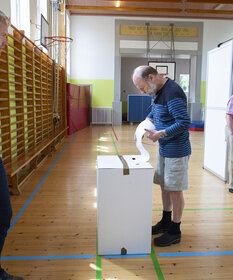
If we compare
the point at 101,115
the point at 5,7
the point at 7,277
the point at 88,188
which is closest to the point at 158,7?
the point at 101,115

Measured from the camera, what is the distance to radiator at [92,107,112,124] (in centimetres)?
1214

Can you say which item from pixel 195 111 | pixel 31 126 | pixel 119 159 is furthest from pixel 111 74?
pixel 119 159

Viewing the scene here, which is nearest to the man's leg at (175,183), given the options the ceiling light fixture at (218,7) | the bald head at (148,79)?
the bald head at (148,79)

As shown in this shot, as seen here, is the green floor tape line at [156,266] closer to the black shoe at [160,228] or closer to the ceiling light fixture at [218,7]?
the black shoe at [160,228]

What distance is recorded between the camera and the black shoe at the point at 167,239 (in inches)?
85.9

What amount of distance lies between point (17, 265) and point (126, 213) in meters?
0.84

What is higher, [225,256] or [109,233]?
[109,233]

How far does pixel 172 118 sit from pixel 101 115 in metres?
10.3

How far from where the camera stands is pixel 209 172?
174 inches

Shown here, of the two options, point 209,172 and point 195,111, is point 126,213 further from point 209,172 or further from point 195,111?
point 195,111

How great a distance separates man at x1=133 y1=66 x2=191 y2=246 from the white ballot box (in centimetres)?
19

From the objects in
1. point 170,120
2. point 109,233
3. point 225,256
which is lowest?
point 225,256

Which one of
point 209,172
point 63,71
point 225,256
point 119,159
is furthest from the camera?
point 63,71

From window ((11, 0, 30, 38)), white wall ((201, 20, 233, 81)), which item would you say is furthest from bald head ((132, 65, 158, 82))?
white wall ((201, 20, 233, 81))
